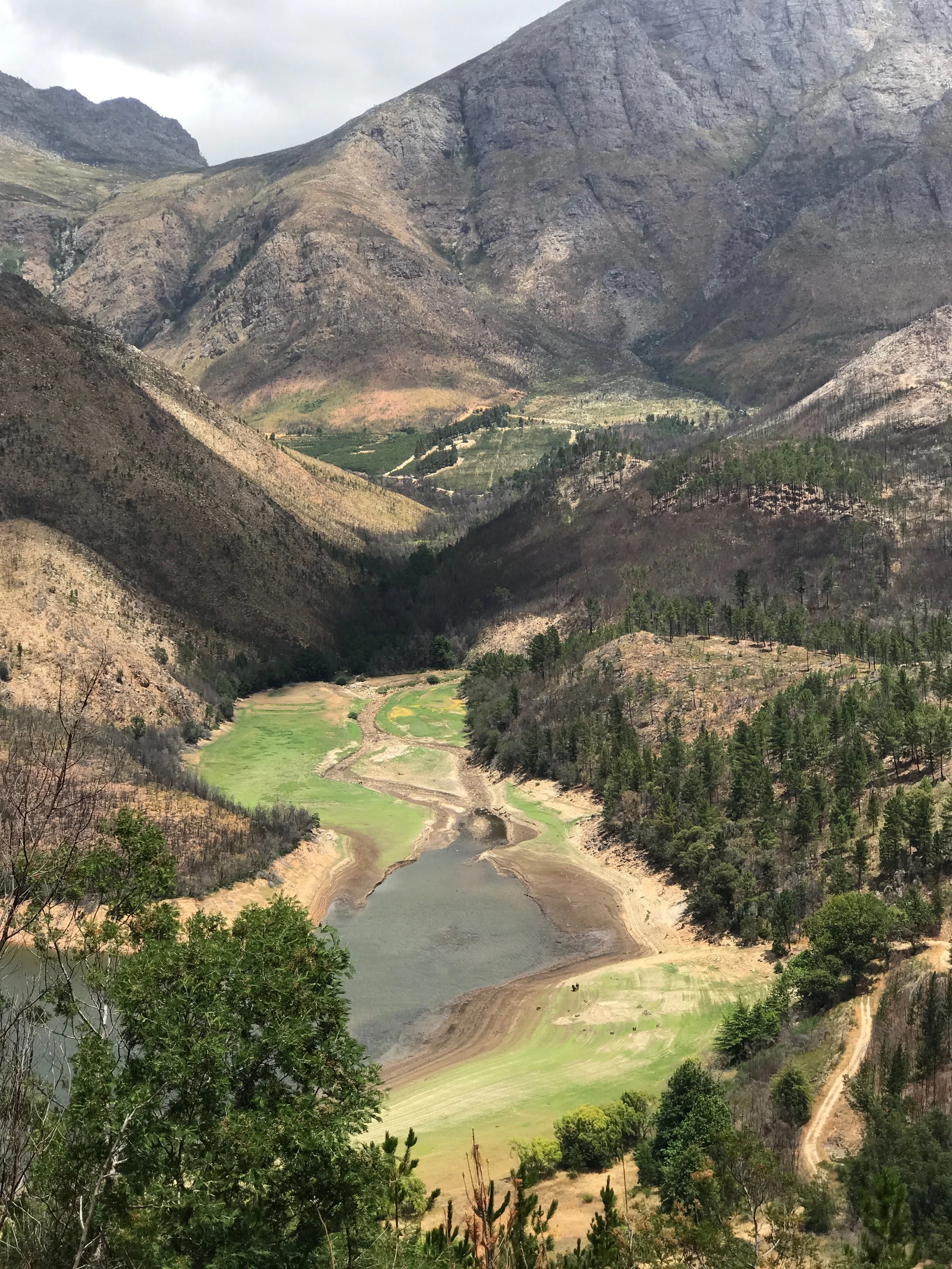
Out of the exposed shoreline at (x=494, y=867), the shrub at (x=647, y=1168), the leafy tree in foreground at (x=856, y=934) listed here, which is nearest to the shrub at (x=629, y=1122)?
the shrub at (x=647, y=1168)

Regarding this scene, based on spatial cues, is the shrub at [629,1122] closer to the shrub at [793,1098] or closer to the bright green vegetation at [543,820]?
the shrub at [793,1098]

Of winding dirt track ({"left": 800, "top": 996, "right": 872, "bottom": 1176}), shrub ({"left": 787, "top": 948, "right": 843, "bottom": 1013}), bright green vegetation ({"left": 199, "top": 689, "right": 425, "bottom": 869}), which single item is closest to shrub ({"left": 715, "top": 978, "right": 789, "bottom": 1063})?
shrub ({"left": 787, "top": 948, "right": 843, "bottom": 1013})

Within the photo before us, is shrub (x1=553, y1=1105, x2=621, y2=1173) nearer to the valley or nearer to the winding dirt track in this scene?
the valley

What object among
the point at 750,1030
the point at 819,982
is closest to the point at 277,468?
the point at 819,982

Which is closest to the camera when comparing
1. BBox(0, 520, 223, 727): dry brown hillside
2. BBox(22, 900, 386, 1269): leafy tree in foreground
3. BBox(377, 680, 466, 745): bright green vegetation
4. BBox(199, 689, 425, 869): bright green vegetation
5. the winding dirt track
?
BBox(22, 900, 386, 1269): leafy tree in foreground

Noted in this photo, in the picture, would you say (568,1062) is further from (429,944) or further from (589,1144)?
(429,944)

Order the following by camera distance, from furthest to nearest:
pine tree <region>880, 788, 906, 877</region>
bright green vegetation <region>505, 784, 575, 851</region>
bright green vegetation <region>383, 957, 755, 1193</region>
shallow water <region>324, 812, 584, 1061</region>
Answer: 1. bright green vegetation <region>505, 784, 575, 851</region>
2. pine tree <region>880, 788, 906, 877</region>
3. shallow water <region>324, 812, 584, 1061</region>
4. bright green vegetation <region>383, 957, 755, 1193</region>

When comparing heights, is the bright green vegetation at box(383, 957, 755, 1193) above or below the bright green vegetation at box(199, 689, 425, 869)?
below
